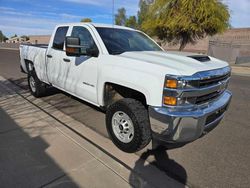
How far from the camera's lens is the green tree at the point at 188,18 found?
18.5 meters

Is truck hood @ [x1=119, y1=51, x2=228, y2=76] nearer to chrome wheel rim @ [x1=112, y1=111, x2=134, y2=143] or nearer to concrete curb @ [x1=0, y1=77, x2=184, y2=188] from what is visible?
chrome wheel rim @ [x1=112, y1=111, x2=134, y2=143]

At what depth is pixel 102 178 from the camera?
2799 mm

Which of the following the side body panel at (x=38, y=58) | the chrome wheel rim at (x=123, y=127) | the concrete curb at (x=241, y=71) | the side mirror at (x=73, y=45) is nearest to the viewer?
the chrome wheel rim at (x=123, y=127)

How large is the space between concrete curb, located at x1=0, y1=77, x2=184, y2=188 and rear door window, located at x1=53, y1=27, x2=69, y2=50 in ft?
5.21

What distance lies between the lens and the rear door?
4.76 meters

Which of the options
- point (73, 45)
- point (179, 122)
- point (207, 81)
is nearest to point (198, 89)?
point (207, 81)

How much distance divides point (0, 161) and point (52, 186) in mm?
990

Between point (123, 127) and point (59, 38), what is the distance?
290cm

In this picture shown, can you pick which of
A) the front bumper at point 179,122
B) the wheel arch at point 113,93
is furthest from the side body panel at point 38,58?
the front bumper at point 179,122

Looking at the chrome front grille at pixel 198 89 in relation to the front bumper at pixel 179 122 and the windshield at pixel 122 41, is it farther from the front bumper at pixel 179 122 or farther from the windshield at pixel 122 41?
the windshield at pixel 122 41

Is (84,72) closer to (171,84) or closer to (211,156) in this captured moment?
(171,84)

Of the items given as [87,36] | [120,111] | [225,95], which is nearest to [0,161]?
[120,111]

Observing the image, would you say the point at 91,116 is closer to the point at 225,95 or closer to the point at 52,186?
the point at 52,186

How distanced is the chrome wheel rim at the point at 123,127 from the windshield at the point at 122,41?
106 centimetres
